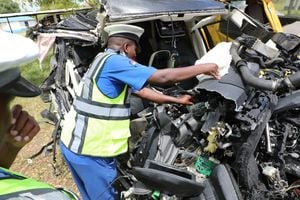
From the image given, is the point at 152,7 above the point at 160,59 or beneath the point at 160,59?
above

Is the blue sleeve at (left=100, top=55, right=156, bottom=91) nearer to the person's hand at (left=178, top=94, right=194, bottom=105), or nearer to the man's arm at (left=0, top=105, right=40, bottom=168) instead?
the person's hand at (left=178, top=94, right=194, bottom=105)

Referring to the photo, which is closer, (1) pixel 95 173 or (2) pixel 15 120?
(2) pixel 15 120

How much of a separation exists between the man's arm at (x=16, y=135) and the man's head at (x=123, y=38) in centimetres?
188

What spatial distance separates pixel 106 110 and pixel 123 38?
24.0 inches

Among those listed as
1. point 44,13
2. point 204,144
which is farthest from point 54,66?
point 204,144

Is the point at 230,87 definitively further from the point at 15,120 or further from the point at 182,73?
the point at 15,120

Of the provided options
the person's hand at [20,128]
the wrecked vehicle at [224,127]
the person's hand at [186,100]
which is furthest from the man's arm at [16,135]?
the person's hand at [186,100]

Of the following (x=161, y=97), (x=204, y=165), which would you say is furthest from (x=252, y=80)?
(x=161, y=97)

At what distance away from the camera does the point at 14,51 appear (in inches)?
39.4

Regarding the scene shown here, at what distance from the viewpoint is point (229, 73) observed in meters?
2.78

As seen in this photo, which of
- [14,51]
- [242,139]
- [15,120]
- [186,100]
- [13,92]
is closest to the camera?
[14,51]

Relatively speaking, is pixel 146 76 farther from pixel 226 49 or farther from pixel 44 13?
pixel 44 13

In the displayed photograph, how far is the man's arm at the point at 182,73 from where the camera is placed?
280 centimetres

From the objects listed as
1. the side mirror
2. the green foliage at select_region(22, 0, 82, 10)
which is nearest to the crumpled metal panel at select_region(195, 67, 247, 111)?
the side mirror
